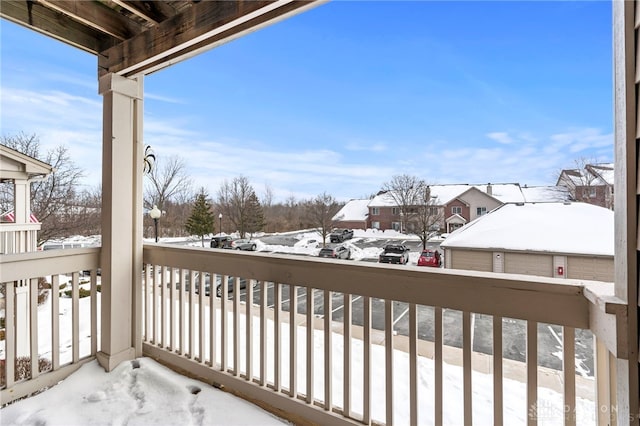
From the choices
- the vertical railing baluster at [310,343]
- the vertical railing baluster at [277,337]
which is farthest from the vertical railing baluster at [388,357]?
the vertical railing baluster at [277,337]

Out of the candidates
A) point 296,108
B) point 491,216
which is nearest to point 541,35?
point 491,216

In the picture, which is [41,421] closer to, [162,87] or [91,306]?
[91,306]

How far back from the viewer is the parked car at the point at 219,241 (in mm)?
1947

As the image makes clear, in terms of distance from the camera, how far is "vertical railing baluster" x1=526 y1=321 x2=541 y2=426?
108 centimetres

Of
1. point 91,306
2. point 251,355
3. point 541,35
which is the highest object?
point 541,35

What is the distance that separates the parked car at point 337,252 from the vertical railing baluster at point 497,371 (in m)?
0.68

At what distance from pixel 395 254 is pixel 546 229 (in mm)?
565

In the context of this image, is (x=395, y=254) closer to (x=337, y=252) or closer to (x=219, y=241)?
(x=337, y=252)

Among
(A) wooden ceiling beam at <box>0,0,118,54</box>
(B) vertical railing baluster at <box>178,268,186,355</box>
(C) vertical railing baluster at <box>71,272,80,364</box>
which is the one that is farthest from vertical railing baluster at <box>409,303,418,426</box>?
(A) wooden ceiling beam at <box>0,0,118,54</box>

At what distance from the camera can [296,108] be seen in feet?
8.23

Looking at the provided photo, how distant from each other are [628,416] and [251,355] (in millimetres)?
1591

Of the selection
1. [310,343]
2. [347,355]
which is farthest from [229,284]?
[347,355]

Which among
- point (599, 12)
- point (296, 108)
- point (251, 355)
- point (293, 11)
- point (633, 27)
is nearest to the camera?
point (633, 27)

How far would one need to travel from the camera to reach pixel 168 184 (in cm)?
230
